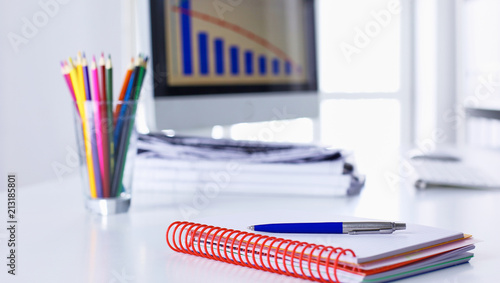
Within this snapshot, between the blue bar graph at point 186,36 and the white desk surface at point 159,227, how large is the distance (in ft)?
1.23

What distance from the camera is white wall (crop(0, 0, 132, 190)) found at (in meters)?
1.70

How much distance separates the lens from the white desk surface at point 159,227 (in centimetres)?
55

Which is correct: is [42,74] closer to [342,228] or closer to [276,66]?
[276,66]

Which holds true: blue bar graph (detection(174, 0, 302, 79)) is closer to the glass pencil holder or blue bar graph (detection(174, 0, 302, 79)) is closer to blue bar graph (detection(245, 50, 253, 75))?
blue bar graph (detection(245, 50, 253, 75))

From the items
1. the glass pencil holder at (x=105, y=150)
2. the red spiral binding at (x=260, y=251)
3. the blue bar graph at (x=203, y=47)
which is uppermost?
the blue bar graph at (x=203, y=47)

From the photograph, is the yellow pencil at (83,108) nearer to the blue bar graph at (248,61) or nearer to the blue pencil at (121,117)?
the blue pencil at (121,117)

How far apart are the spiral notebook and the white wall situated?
123 centimetres

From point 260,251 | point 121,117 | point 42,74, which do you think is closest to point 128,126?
point 121,117

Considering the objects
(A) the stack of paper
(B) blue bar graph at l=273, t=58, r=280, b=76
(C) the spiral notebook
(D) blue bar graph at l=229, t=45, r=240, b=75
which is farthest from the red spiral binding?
(B) blue bar graph at l=273, t=58, r=280, b=76

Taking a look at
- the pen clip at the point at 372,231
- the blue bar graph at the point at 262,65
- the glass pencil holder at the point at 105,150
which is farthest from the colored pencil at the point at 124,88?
the blue bar graph at the point at 262,65

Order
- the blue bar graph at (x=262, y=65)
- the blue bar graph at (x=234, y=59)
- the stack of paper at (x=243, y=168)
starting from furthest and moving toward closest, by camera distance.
Answer: the blue bar graph at (x=262, y=65)
the blue bar graph at (x=234, y=59)
the stack of paper at (x=243, y=168)

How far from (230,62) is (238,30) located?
0.09 m

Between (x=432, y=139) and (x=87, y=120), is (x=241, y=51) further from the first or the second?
(x=432, y=139)

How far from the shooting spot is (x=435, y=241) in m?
0.54
